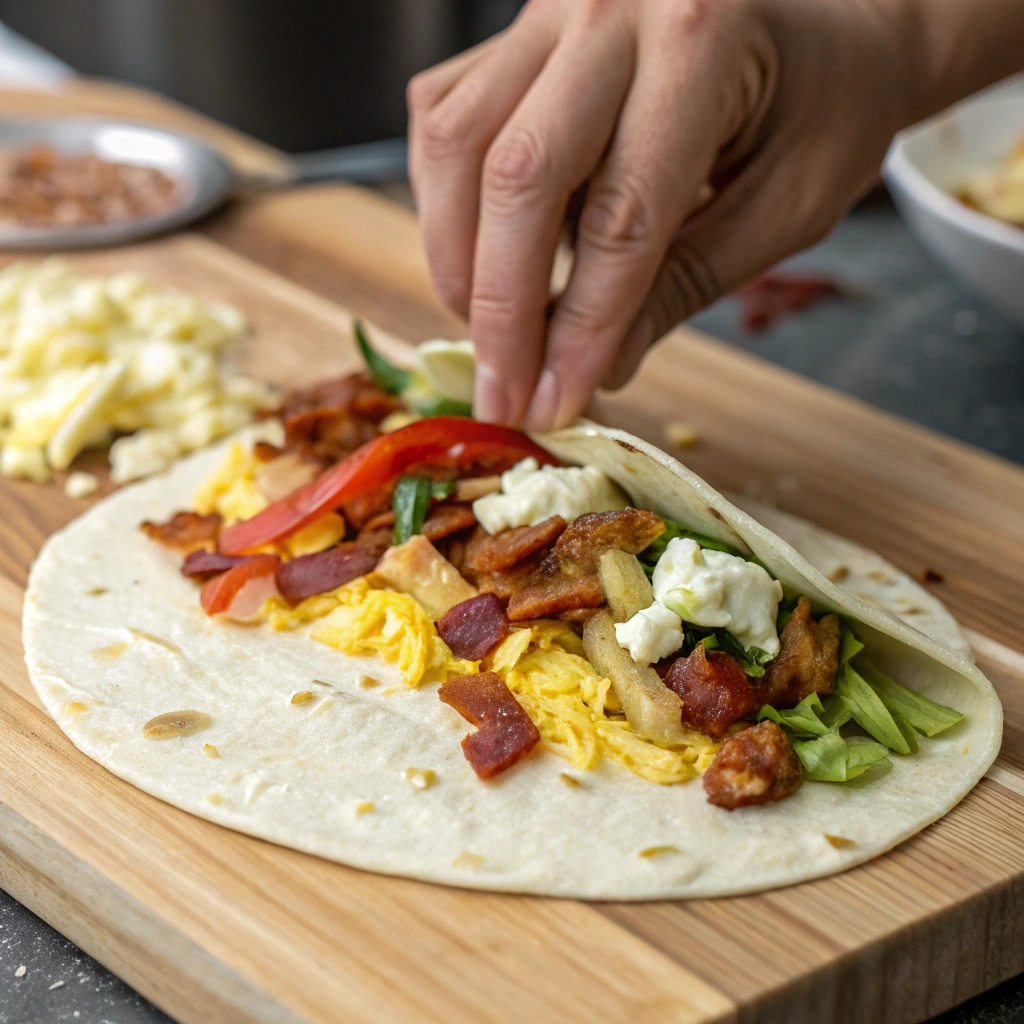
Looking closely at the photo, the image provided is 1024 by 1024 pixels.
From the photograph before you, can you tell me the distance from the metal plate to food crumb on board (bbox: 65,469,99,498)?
62.8 inches

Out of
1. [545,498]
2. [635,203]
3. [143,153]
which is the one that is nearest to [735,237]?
[635,203]

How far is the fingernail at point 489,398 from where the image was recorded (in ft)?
9.93

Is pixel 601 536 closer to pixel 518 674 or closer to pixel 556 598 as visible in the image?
pixel 556 598

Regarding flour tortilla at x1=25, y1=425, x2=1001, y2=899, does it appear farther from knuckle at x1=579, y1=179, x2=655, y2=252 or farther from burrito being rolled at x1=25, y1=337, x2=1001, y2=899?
knuckle at x1=579, y1=179, x2=655, y2=252

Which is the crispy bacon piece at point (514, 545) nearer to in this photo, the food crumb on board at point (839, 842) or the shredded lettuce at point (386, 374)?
the food crumb on board at point (839, 842)

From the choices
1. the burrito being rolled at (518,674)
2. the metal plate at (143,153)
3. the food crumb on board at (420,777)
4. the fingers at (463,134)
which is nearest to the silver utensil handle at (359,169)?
the metal plate at (143,153)

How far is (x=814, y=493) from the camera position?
3600 mm

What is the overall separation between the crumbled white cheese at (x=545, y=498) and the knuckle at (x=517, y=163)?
2.05ft

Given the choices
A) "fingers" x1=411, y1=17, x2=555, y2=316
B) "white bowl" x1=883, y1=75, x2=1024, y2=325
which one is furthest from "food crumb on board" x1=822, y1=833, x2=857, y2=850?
"white bowl" x1=883, y1=75, x2=1024, y2=325

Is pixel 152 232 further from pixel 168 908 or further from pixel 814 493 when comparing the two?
pixel 168 908

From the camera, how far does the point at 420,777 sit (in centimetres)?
239

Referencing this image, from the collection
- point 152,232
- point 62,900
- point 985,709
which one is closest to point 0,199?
point 152,232

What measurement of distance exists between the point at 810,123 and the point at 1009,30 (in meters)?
0.69

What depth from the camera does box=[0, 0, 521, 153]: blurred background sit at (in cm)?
720
